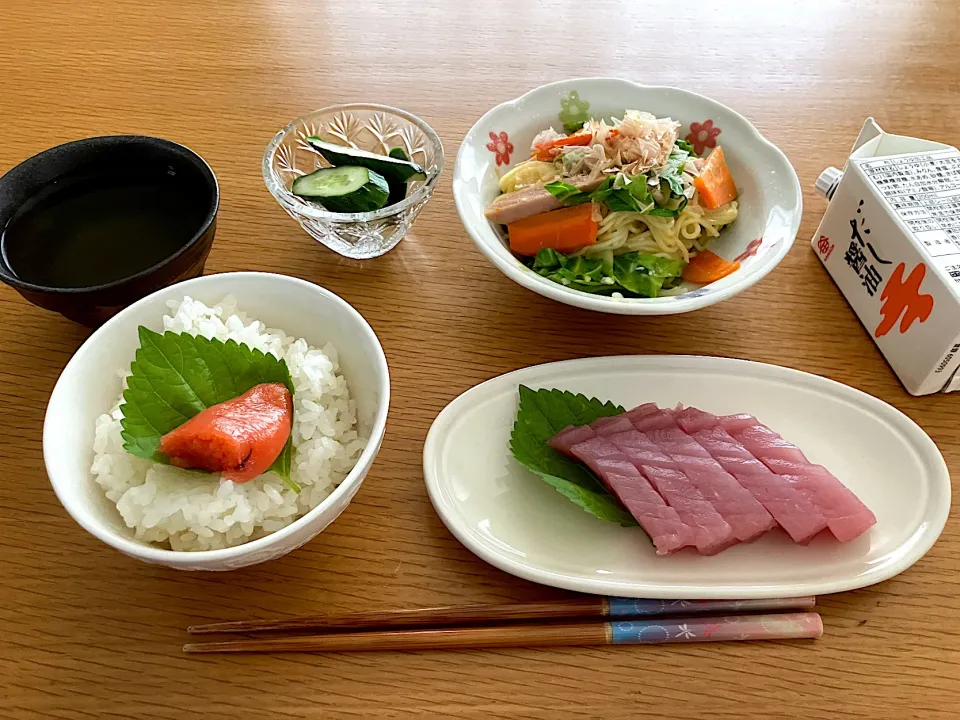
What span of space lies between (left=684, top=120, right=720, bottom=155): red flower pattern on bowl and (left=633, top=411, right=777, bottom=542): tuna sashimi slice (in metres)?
0.66

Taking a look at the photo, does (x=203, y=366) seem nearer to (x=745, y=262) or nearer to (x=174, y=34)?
(x=745, y=262)

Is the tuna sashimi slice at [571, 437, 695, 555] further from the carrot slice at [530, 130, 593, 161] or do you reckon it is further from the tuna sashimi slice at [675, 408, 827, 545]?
the carrot slice at [530, 130, 593, 161]

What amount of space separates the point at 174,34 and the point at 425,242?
107 cm

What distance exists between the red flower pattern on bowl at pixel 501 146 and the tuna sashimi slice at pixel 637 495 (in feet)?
2.20

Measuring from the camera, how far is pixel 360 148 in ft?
4.98

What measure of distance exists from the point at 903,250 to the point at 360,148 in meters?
1.03

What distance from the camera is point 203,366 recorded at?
3.44 feet

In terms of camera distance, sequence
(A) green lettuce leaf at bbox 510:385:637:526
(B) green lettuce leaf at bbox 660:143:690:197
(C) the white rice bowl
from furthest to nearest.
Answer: (B) green lettuce leaf at bbox 660:143:690:197 → (A) green lettuce leaf at bbox 510:385:637:526 → (C) the white rice bowl

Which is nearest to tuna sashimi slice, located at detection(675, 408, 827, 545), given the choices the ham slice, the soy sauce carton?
the soy sauce carton

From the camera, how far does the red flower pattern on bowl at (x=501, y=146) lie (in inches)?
58.1

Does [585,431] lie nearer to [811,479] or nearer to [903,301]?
[811,479]

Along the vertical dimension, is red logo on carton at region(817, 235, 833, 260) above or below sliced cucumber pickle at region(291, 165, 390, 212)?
below

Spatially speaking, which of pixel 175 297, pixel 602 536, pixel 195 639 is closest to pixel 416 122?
pixel 175 297

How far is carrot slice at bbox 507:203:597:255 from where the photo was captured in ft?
4.43
